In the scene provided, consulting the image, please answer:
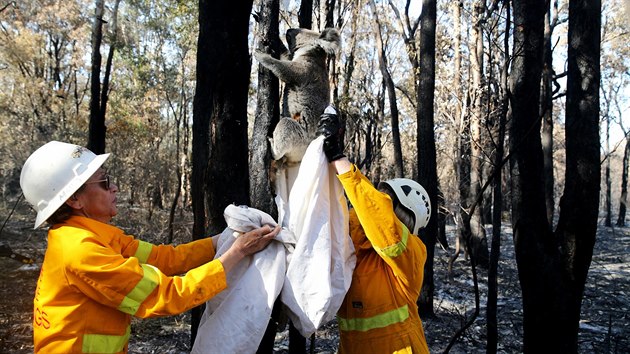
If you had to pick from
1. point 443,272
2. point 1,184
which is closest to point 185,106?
point 1,184

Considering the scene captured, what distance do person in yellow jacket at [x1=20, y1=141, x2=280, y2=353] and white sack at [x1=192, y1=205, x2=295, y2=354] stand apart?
14cm

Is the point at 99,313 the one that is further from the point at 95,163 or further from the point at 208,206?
the point at 208,206

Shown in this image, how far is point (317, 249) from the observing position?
241 centimetres

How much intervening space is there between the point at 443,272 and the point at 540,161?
24.5 feet

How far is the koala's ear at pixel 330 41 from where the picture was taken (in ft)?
13.0

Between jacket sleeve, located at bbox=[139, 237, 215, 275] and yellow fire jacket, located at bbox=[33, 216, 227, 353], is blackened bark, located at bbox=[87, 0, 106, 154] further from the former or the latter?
yellow fire jacket, located at bbox=[33, 216, 227, 353]

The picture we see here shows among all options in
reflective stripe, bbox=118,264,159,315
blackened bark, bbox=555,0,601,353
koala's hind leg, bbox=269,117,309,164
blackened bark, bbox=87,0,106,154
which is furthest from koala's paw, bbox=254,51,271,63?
blackened bark, bbox=87,0,106,154

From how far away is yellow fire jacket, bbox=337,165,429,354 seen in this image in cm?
238

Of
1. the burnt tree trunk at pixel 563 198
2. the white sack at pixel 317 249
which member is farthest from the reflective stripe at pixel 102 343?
the burnt tree trunk at pixel 563 198

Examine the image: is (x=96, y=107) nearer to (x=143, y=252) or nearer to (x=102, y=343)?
(x=143, y=252)

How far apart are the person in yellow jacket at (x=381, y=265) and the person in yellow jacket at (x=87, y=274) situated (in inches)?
27.8

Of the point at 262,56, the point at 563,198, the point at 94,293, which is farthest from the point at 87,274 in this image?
the point at 563,198

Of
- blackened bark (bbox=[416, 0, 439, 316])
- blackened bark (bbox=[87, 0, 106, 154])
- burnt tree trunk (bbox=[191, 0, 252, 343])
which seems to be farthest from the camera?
blackened bark (bbox=[87, 0, 106, 154])

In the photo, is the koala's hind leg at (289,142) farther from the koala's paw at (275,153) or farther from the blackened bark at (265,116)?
the blackened bark at (265,116)
